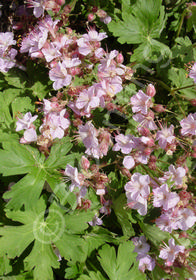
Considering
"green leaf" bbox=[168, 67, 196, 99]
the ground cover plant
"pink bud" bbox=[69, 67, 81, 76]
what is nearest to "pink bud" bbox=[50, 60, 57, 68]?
the ground cover plant

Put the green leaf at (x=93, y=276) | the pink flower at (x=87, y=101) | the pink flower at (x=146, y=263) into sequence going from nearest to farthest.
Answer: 1. the pink flower at (x=87, y=101)
2. the green leaf at (x=93, y=276)
3. the pink flower at (x=146, y=263)

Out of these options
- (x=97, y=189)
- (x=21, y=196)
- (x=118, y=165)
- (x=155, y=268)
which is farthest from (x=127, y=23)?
(x=155, y=268)

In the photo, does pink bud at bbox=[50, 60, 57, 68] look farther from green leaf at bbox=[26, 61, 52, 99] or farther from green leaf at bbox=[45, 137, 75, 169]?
green leaf at bbox=[45, 137, 75, 169]

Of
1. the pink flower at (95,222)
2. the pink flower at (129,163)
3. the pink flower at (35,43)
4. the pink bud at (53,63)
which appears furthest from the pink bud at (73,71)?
the pink flower at (95,222)

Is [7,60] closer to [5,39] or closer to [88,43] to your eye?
[5,39]

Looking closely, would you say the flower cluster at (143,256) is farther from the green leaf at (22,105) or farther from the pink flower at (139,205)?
the green leaf at (22,105)

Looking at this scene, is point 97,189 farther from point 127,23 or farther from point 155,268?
point 127,23

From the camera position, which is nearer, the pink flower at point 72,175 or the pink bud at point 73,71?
the pink flower at point 72,175

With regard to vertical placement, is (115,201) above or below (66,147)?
below
